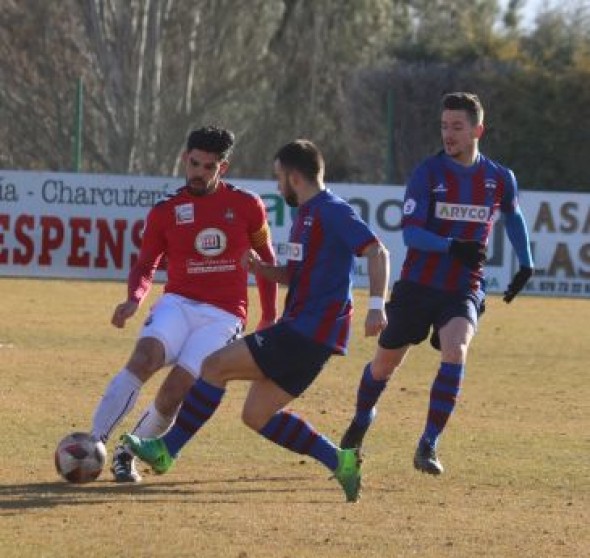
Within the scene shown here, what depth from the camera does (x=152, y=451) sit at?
30.0ft

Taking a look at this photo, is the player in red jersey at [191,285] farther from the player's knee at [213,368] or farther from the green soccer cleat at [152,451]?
the player's knee at [213,368]

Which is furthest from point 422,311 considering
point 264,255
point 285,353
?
point 285,353

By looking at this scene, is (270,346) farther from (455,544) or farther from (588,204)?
(588,204)

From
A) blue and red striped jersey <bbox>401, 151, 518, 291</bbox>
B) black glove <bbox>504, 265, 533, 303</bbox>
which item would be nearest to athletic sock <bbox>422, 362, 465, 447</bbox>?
blue and red striped jersey <bbox>401, 151, 518, 291</bbox>

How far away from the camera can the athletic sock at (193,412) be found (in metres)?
9.00

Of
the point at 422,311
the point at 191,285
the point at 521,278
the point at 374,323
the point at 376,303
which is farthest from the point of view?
the point at 521,278

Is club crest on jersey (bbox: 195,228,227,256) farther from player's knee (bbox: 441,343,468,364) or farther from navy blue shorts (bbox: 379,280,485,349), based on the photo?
player's knee (bbox: 441,343,468,364)

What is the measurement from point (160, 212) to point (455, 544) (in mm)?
2678

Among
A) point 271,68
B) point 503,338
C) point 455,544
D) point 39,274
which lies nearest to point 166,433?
point 455,544

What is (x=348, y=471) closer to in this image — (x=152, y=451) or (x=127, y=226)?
(x=152, y=451)

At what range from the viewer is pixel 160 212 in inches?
380

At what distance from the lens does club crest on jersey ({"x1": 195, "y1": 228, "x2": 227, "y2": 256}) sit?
31.5 ft

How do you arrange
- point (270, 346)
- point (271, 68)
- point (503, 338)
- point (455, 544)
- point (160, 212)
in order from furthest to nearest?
point (271, 68)
point (503, 338)
point (160, 212)
point (270, 346)
point (455, 544)

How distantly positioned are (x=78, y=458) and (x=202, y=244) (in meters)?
1.31
